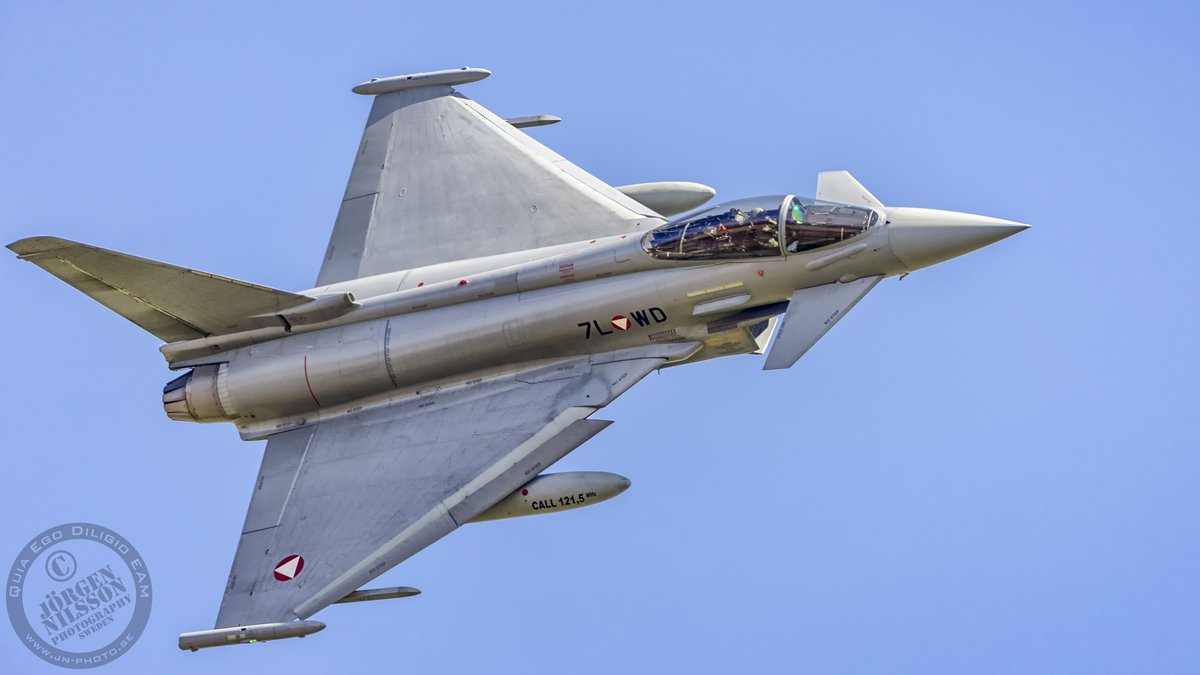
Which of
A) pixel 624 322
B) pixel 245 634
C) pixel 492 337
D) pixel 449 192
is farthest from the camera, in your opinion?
pixel 449 192

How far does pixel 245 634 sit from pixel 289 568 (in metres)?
1.27

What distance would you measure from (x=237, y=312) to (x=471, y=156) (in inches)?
176

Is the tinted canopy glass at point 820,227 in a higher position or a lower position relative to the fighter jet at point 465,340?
higher

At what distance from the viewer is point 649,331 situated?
24.7m

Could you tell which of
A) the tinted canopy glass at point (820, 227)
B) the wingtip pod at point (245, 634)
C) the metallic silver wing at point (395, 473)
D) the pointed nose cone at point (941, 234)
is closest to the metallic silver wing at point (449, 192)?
the metallic silver wing at point (395, 473)

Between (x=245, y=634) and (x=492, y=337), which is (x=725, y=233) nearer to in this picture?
(x=492, y=337)

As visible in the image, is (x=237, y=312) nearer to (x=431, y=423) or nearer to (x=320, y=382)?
(x=320, y=382)

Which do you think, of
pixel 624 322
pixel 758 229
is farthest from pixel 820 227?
pixel 624 322

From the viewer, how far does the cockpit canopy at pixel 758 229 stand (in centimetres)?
2391

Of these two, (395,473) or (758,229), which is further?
(395,473)

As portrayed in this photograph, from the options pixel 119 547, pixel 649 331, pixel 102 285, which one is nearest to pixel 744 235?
pixel 649 331

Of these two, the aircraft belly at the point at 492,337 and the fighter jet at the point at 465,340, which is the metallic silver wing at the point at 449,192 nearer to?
the fighter jet at the point at 465,340

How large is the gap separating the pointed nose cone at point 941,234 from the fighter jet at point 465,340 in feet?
0.08

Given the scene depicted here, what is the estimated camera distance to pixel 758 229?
24031 mm
